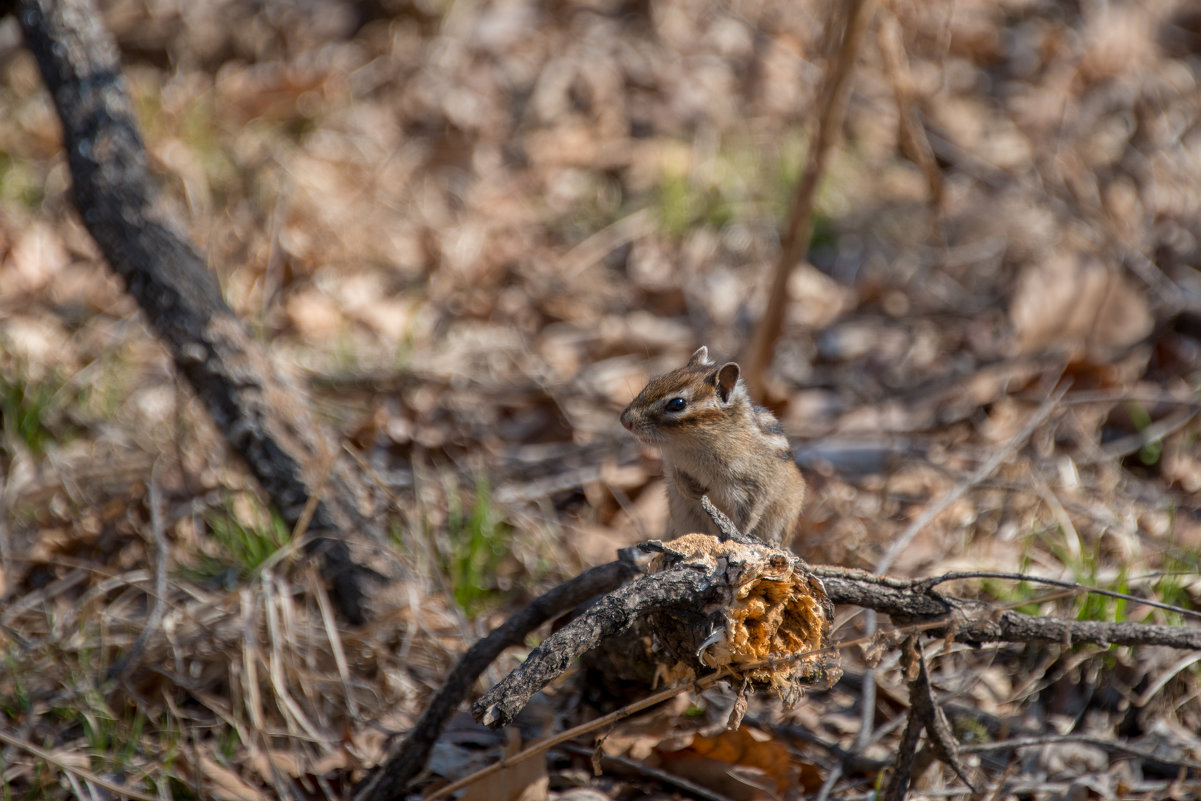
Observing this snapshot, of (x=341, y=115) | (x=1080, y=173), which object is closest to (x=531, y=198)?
(x=341, y=115)

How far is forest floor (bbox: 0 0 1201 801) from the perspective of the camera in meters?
3.21

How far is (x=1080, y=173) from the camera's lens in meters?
6.62

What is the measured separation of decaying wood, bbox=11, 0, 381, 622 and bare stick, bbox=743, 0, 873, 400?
7.04 ft

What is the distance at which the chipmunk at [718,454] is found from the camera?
310 cm

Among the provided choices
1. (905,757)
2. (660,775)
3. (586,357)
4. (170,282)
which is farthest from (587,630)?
(586,357)

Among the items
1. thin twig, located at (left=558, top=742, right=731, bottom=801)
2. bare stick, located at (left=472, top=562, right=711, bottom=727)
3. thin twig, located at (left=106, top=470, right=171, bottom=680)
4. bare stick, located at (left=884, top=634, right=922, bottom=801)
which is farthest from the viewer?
thin twig, located at (left=106, top=470, right=171, bottom=680)

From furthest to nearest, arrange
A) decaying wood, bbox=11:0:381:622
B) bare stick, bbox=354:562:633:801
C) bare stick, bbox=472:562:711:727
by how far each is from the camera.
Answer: decaying wood, bbox=11:0:381:622, bare stick, bbox=354:562:633:801, bare stick, bbox=472:562:711:727

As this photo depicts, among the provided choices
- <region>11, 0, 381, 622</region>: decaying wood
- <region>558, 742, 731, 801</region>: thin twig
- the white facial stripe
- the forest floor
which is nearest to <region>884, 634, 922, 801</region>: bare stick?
the forest floor

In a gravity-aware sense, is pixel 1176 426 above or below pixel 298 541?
below

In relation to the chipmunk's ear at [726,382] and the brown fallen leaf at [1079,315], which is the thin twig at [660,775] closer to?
the chipmunk's ear at [726,382]

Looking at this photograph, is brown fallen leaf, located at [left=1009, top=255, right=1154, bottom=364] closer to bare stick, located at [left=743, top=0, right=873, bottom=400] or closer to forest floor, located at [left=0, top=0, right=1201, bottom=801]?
forest floor, located at [left=0, top=0, right=1201, bottom=801]

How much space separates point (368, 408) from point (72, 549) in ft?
4.75

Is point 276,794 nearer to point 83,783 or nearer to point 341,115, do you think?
point 83,783

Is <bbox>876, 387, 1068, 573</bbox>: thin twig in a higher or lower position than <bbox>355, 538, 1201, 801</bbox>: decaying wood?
lower
